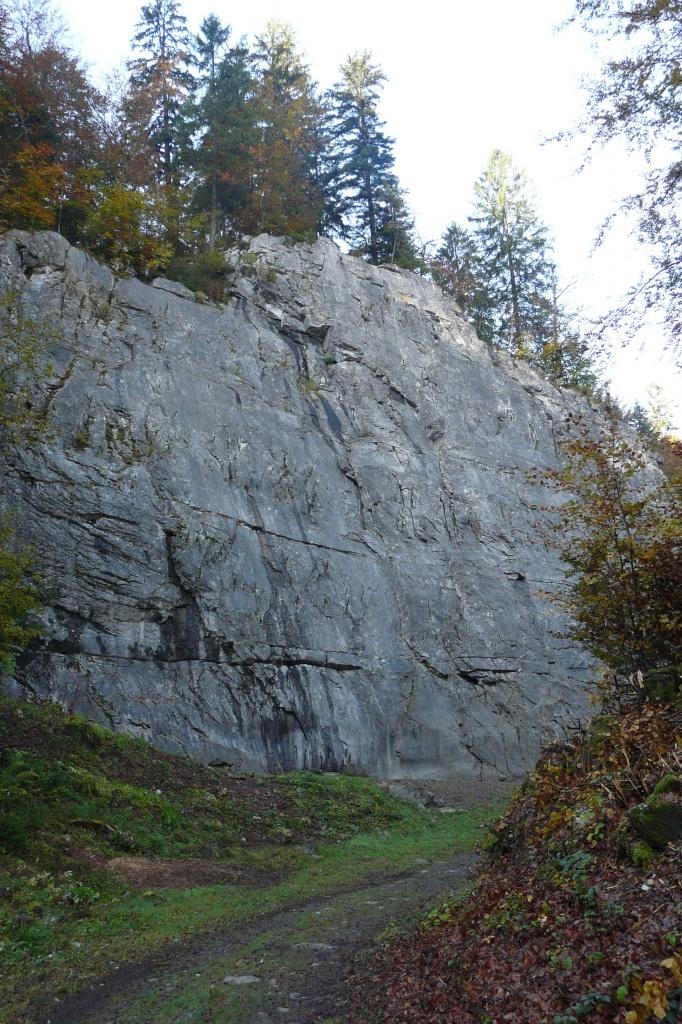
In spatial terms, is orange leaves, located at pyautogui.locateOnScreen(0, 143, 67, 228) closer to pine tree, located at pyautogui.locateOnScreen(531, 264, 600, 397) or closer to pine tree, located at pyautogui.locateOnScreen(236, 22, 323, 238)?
pine tree, located at pyautogui.locateOnScreen(236, 22, 323, 238)

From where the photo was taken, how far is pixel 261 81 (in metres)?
33.3

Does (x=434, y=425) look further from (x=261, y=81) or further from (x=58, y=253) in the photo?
(x=261, y=81)

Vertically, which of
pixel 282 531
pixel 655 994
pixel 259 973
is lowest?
pixel 259 973

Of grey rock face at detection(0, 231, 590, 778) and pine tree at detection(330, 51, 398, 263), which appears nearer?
grey rock face at detection(0, 231, 590, 778)

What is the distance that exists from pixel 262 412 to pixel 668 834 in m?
17.6

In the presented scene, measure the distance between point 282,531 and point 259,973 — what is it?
1349cm

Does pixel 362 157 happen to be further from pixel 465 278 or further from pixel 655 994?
pixel 655 994

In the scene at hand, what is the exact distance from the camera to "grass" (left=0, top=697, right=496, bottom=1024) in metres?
7.27

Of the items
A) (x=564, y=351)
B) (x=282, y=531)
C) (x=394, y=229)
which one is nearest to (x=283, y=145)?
(x=394, y=229)

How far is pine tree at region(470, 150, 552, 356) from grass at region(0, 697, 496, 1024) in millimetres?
26814

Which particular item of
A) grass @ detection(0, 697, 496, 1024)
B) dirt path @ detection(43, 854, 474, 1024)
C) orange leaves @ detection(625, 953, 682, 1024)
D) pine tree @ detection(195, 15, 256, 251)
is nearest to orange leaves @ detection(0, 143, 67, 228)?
pine tree @ detection(195, 15, 256, 251)

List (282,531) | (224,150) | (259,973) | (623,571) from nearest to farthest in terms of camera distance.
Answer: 1. (259,973)
2. (623,571)
3. (282,531)
4. (224,150)

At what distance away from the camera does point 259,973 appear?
21.5 ft

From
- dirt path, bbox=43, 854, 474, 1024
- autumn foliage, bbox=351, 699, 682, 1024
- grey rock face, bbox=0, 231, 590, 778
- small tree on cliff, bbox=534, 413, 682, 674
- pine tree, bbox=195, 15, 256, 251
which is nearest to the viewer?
autumn foliage, bbox=351, 699, 682, 1024
